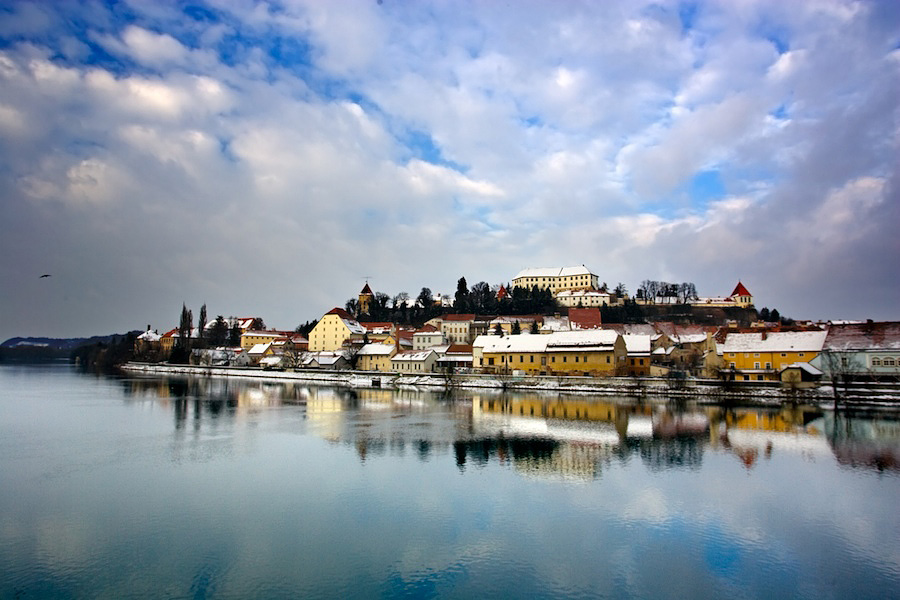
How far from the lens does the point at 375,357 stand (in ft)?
172

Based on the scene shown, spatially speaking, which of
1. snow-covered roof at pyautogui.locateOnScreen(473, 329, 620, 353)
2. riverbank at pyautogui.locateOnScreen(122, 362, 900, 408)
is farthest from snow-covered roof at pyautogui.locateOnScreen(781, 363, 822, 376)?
snow-covered roof at pyautogui.locateOnScreen(473, 329, 620, 353)

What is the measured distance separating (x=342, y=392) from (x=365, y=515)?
27.8 meters

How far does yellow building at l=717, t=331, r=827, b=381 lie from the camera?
3359 centimetres

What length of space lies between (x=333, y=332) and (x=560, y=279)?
39.8m

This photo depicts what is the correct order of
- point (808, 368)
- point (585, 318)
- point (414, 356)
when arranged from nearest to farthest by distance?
1. point (808, 368)
2. point (414, 356)
3. point (585, 318)

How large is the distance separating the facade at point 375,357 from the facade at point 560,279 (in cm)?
3927

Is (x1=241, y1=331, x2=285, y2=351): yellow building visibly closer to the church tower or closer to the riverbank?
the church tower

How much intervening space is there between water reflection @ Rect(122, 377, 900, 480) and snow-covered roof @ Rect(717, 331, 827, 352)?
31.8 ft

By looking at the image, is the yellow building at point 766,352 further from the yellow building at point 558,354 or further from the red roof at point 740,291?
the red roof at point 740,291

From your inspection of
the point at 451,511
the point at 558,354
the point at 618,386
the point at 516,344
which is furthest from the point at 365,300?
the point at 451,511

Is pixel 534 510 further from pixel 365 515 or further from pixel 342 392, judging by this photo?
pixel 342 392

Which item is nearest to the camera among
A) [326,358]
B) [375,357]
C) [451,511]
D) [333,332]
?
[451,511]

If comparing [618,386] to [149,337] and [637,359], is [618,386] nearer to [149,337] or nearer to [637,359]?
[637,359]

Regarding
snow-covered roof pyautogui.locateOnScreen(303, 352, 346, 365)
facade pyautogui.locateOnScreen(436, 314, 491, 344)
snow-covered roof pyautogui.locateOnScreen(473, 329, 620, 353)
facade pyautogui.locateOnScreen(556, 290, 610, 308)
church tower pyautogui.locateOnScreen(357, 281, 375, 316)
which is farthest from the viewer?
church tower pyautogui.locateOnScreen(357, 281, 375, 316)
